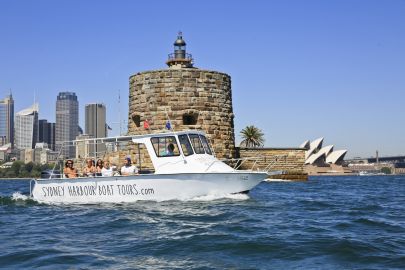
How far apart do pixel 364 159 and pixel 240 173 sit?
183 m

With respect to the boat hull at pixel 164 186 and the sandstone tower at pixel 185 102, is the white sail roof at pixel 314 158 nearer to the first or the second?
the sandstone tower at pixel 185 102

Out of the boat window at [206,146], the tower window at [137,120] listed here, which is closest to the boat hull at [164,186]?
the boat window at [206,146]

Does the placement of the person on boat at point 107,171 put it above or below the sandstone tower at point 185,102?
below

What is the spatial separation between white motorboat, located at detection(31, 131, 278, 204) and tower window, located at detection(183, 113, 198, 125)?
12.1 meters

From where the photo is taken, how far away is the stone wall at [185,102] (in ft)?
94.0

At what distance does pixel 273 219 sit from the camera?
1156cm

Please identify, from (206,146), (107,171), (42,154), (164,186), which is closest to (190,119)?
(206,146)

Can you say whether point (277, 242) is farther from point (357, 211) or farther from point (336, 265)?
point (357, 211)

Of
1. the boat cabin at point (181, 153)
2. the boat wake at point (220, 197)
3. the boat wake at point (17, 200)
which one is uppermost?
the boat cabin at point (181, 153)

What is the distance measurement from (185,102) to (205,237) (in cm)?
1987

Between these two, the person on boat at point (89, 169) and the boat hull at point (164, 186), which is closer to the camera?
the boat hull at point (164, 186)

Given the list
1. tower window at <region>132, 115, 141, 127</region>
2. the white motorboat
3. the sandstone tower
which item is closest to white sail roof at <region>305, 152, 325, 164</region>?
the sandstone tower

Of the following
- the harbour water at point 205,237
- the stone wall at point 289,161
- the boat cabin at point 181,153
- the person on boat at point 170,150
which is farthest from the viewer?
the stone wall at point 289,161

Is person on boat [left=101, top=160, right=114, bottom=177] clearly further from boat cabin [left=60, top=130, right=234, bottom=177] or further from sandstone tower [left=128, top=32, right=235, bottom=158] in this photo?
sandstone tower [left=128, top=32, right=235, bottom=158]
